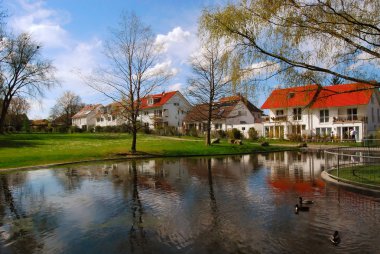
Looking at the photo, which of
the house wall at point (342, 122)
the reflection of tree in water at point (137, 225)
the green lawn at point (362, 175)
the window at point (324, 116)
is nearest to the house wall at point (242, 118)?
the house wall at point (342, 122)

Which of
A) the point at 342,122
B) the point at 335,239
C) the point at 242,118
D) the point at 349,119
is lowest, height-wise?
the point at 335,239

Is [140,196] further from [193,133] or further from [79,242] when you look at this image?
[193,133]

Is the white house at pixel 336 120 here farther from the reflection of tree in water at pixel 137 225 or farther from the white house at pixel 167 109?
the reflection of tree in water at pixel 137 225

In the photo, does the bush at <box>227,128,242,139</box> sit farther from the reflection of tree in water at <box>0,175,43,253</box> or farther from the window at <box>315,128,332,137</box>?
the reflection of tree in water at <box>0,175,43,253</box>

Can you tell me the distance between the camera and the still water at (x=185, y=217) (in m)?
6.68

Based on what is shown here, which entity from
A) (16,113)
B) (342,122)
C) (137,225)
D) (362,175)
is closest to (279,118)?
(342,122)

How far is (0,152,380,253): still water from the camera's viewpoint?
21.9 feet

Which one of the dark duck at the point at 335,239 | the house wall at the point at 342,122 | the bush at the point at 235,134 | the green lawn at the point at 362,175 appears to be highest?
the house wall at the point at 342,122

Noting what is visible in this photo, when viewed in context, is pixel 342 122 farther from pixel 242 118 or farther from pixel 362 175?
pixel 362 175

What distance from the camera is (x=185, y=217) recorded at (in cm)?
873

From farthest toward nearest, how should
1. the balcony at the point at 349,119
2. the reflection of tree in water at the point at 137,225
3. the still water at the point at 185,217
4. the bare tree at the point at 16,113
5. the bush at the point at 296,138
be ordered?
the bare tree at the point at 16,113, the bush at the point at 296,138, the balcony at the point at 349,119, the reflection of tree in water at the point at 137,225, the still water at the point at 185,217

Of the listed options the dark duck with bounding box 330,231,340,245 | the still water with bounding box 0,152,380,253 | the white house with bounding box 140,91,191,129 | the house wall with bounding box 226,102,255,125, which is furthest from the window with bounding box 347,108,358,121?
the dark duck with bounding box 330,231,340,245

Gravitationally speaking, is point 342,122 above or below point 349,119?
below

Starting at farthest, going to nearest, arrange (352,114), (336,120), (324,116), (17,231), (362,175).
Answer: (324,116)
(336,120)
(352,114)
(362,175)
(17,231)
